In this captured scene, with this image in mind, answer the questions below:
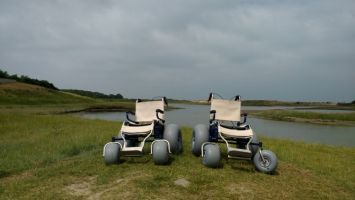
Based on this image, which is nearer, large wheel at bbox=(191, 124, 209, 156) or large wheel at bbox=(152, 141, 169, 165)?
large wheel at bbox=(152, 141, 169, 165)

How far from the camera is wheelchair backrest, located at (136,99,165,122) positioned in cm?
1220

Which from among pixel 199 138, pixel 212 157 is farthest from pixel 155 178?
pixel 199 138

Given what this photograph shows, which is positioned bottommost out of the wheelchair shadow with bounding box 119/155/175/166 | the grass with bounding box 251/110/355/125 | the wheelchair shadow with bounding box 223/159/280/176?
the grass with bounding box 251/110/355/125

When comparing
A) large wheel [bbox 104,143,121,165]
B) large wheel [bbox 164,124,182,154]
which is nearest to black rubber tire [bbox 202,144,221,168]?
large wheel [bbox 164,124,182,154]

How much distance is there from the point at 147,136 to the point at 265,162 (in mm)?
3495

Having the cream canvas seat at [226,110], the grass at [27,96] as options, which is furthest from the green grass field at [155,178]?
the grass at [27,96]

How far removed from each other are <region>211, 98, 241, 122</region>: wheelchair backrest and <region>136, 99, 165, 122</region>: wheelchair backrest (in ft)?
5.87

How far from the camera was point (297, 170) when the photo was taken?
10867 mm

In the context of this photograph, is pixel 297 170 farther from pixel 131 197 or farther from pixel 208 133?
pixel 131 197

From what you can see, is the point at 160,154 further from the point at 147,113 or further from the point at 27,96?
the point at 27,96

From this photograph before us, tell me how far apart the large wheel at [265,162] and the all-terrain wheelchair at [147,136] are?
2451mm

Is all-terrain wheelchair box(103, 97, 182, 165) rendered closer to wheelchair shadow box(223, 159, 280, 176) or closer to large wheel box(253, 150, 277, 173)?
wheelchair shadow box(223, 159, 280, 176)

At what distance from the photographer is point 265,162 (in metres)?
10.0

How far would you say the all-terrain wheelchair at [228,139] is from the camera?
9961 millimetres
